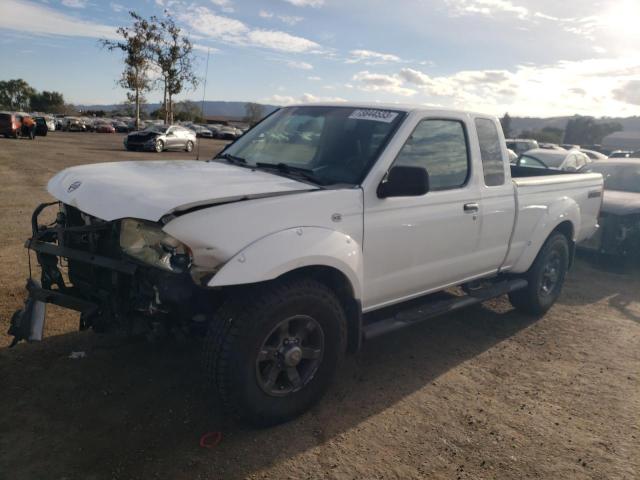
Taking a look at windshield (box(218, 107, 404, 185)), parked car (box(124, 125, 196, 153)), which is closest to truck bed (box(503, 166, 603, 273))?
windshield (box(218, 107, 404, 185))

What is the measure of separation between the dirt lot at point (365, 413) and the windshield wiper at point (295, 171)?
1.52m

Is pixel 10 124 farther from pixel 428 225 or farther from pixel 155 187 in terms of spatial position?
pixel 428 225

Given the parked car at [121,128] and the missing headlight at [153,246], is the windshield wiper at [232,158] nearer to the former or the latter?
the missing headlight at [153,246]

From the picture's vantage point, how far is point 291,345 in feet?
10.2

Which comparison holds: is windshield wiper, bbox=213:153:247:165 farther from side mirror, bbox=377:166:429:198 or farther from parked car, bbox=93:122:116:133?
parked car, bbox=93:122:116:133

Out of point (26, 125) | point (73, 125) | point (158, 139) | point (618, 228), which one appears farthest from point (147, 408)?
point (73, 125)

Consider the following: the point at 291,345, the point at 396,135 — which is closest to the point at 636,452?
the point at 291,345

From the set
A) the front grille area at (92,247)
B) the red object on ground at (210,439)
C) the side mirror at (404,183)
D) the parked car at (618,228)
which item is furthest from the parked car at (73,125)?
the red object on ground at (210,439)

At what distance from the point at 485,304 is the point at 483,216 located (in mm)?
1906

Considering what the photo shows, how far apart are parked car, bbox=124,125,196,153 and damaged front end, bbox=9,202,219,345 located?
2470 cm

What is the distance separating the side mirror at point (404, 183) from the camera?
10.7ft

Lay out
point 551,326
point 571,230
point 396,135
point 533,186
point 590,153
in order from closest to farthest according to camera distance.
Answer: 1. point 396,135
2. point 533,186
3. point 551,326
4. point 571,230
5. point 590,153

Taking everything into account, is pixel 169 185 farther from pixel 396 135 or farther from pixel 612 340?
pixel 612 340

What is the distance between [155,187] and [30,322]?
1229mm
